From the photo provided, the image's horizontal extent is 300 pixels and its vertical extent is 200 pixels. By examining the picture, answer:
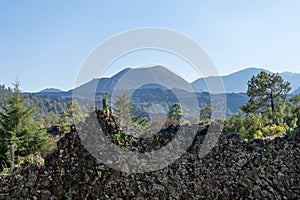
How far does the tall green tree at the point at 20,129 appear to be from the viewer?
37.1 ft

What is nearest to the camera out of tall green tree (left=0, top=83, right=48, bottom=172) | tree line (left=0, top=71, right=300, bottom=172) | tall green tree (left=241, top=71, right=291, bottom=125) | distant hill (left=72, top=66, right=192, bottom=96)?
distant hill (left=72, top=66, right=192, bottom=96)

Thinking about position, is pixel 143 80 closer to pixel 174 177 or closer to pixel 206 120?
pixel 206 120

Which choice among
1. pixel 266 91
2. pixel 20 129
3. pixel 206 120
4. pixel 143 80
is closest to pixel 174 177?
pixel 143 80

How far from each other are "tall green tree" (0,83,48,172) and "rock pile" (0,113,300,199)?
792cm

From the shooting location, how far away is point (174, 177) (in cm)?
412

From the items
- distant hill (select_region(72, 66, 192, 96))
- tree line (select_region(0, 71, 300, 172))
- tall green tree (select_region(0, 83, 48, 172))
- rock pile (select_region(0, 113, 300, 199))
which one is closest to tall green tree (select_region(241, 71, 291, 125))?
tree line (select_region(0, 71, 300, 172))

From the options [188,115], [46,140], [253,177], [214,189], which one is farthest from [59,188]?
[188,115]

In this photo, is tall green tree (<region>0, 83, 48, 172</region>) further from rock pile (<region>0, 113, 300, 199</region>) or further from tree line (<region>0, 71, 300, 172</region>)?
rock pile (<region>0, 113, 300, 199</region>)

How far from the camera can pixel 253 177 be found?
14.0 feet

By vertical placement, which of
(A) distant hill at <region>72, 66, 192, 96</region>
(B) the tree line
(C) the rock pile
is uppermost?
(A) distant hill at <region>72, 66, 192, 96</region>

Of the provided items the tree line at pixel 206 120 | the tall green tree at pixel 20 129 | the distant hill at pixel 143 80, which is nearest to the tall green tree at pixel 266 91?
the tree line at pixel 206 120

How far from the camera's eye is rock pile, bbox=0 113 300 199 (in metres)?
3.65

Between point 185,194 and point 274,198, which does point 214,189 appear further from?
point 274,198

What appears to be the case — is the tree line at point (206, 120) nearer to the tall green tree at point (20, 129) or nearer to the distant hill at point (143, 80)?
the tall green tree at point (20, 129)
